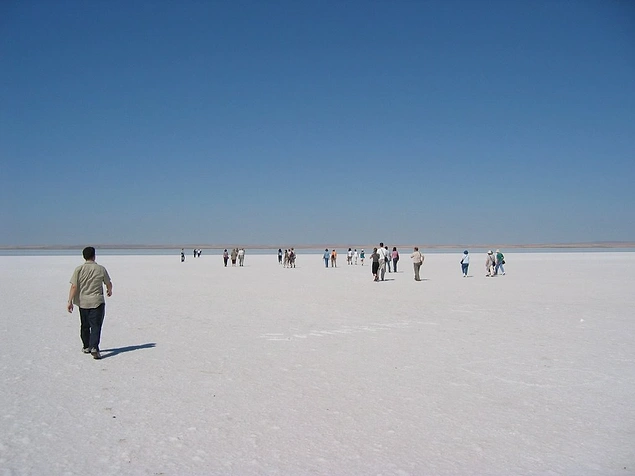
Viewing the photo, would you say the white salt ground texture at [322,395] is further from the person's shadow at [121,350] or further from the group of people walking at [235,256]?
the group of people walking at [235,256]

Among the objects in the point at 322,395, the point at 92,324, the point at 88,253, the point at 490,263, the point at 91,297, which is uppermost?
the point at 88,253

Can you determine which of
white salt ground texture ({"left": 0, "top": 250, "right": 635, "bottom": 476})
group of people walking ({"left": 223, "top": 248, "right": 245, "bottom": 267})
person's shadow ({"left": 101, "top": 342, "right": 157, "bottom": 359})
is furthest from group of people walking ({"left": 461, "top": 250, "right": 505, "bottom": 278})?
person's shadow ({"left": 101, "top": 342, "right": 157, "bottom": 359})

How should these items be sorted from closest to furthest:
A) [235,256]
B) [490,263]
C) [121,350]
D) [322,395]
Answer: [322,395] → [121,350] → [490,263] → [235,256]

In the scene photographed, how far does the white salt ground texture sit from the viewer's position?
15.6ft

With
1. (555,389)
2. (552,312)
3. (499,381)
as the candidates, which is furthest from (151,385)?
(552,312)

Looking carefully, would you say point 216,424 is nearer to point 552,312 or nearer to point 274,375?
point 274,375

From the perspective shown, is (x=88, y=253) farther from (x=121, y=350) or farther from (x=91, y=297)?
(x=121, y=350)

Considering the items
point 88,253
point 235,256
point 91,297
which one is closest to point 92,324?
point 91,297

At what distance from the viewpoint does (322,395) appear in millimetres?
6570

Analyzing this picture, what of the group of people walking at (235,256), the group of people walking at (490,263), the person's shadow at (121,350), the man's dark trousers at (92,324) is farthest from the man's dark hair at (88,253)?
the group of people walking at (235,256)

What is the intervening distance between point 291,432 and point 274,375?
223 centimetres

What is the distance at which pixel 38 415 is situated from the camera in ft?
19.1

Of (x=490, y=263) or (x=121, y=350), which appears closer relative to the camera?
(x=121, y=350)

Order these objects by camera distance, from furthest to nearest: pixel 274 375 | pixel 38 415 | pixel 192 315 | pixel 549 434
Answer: pixel 192 315 → pixel 274 375 → pixel 38 415 → pixel 549 434
